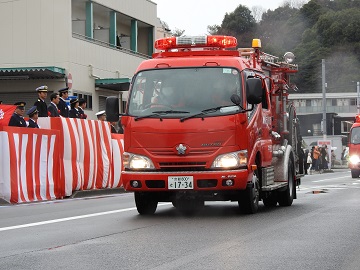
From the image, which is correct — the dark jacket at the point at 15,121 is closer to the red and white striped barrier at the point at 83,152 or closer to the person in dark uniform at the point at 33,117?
the person in dark uniform at the point at 33,117

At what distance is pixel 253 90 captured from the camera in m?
12.5

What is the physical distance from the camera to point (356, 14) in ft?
365

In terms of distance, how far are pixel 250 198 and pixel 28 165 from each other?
20.3ft

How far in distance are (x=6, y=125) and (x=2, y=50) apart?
683 inches

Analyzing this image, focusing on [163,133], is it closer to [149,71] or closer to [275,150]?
[149,71]

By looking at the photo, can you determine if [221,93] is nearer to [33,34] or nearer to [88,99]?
[33,34]

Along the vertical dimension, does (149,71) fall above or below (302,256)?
above

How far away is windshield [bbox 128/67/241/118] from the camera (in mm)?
12453

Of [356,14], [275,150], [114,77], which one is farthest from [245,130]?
[356,14]

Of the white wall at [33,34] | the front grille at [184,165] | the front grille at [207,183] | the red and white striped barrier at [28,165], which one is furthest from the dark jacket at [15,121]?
the white wall at [33,34]

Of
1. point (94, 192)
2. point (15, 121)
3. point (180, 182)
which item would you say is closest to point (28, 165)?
point (15, 121)

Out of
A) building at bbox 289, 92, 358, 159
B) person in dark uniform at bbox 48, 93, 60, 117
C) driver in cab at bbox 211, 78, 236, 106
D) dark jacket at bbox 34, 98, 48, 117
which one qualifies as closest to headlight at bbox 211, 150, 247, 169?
driver in cab at bbox 211, 78, 236, 106

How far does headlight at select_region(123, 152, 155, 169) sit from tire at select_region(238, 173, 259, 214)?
1.58 m

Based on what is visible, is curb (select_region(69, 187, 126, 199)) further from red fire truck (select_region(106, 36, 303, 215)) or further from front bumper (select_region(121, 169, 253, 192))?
front bumper (select_region(121, 169, 253, 192))
